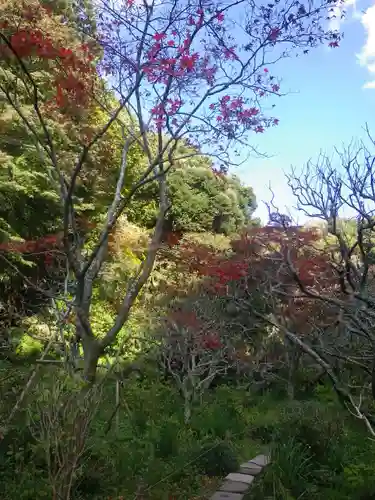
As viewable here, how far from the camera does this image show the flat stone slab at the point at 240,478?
5001 mm

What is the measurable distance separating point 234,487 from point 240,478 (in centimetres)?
36

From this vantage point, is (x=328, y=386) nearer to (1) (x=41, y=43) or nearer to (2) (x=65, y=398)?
(2) (x=65, y=398)

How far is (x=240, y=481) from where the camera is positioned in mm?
4996

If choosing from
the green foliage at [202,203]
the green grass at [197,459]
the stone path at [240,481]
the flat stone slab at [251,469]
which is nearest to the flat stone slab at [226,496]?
the stone path at [240,481]

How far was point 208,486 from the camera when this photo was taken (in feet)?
16.9

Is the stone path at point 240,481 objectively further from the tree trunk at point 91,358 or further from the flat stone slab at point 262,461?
the tree trunk at point 91,358

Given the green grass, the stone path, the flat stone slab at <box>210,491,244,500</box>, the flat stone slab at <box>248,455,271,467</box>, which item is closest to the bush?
the green grass

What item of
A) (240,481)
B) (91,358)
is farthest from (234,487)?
(91,358)

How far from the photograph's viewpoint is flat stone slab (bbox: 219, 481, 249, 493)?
4.68 metres

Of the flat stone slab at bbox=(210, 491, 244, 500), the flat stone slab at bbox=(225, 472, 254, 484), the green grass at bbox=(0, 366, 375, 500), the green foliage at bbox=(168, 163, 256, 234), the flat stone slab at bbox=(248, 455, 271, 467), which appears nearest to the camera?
the green grass at bbox=(0, 366, 375, 500)

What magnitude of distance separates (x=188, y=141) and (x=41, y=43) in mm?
1776

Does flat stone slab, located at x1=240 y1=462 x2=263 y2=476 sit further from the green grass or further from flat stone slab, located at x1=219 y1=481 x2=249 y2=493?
flat stone slab, located at x1=219 y1=481 x2=249 y2=493

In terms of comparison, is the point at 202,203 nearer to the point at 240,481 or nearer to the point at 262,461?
the point at 262,461

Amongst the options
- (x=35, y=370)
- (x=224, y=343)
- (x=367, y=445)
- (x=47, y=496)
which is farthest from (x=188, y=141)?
(x=224, y=343)
